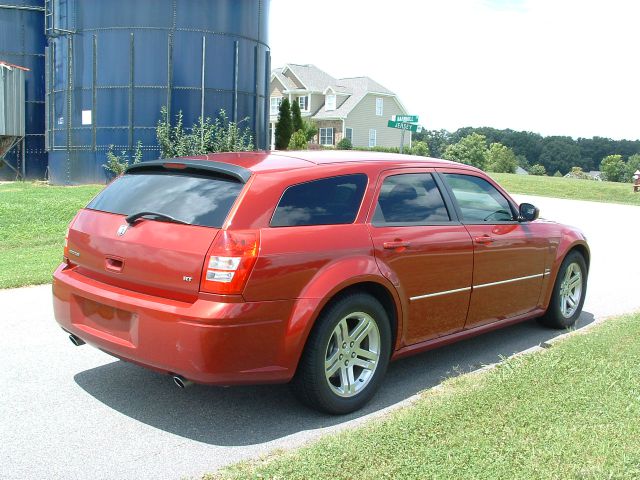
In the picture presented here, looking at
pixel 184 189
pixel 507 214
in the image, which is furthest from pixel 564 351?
pixel 184 189

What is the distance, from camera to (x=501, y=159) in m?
104

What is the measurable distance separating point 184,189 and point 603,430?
9.52 ft

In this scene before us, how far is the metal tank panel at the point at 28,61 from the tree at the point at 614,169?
7894cm

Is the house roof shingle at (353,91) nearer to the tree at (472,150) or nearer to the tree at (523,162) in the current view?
the tree at (472,150)

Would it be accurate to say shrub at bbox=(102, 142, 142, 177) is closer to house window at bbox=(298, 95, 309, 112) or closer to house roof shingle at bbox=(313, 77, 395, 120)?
house roof shingle at bbox=(313, 77, 395, 120)

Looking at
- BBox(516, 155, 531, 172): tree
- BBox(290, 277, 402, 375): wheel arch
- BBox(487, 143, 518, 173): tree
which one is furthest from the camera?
BBox(516, 155, 531, 172): tree

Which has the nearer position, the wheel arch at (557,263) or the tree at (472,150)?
the wheel arch at (557,263)

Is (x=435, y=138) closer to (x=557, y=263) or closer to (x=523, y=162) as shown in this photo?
(x=523, y=162)

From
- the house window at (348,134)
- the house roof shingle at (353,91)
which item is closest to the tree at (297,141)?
the house roof shingle at (353,91)

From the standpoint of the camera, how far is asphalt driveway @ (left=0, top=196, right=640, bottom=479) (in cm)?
379

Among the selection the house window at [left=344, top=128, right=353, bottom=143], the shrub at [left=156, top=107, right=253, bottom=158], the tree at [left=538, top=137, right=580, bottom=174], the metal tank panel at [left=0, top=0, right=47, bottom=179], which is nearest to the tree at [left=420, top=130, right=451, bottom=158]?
the tree at [left=538, top=137, right=580, bottom=174]

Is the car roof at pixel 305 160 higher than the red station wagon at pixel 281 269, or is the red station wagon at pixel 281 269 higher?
the car roof at pixel 305 160

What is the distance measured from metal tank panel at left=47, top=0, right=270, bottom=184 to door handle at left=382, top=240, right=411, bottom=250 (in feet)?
60.0

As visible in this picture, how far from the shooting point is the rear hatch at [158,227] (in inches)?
161
